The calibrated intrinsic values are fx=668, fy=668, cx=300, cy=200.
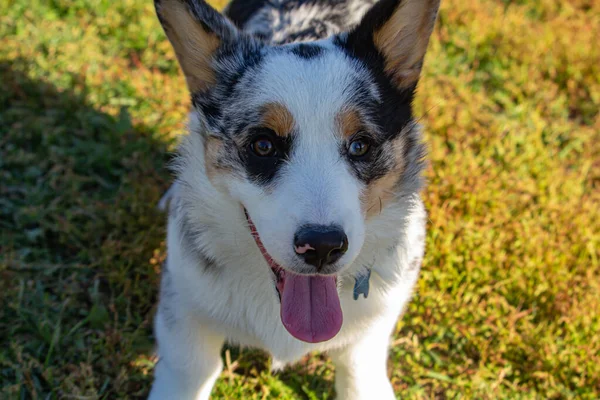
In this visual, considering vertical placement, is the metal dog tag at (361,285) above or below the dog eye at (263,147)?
below

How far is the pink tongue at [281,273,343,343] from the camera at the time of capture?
3070mm

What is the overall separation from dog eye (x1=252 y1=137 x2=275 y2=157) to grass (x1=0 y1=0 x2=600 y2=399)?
150 cm

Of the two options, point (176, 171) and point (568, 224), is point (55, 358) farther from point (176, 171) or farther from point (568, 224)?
point (568, 224)

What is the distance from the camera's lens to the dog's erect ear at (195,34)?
3.11 metres

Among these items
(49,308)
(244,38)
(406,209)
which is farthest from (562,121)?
(49,308)

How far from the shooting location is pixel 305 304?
310cm

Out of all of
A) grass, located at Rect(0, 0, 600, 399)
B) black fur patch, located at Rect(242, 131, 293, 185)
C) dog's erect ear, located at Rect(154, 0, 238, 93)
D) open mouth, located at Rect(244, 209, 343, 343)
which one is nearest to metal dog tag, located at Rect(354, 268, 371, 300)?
open mouth, located at Rect(244, 209, 343, 343)

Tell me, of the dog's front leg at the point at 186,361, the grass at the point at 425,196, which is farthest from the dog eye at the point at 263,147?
the grass at the point at 425,196

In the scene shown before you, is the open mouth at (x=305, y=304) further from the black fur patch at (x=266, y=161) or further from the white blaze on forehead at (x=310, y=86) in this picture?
the white blaze on forehead at (x=310, y=86)

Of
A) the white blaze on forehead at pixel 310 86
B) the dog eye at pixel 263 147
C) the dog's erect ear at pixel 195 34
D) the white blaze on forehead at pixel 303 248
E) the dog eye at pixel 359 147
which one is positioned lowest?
the white blaze on forehead at pixel 303 248

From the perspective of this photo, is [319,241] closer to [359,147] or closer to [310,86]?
[359,147]

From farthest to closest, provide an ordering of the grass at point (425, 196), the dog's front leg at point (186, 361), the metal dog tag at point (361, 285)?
the grass at point (425, 196)
the dog's front leg at point (186, 361)
the metal dog tag at point (361, 285)

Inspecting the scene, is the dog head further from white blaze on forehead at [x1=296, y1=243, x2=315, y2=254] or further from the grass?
the grass

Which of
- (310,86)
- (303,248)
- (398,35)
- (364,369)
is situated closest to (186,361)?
(364,369)
